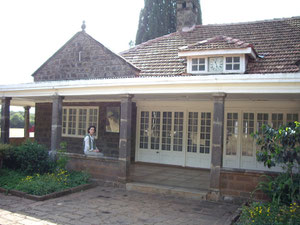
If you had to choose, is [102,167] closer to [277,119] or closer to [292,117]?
[277,119]

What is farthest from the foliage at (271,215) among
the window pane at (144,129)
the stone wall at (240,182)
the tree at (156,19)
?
the tree at (156,19)

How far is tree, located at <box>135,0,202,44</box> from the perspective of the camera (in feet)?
76.1

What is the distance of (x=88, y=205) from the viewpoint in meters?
6.98

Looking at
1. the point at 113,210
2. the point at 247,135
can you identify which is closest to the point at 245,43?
the point at 247,135

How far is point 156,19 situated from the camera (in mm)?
23297

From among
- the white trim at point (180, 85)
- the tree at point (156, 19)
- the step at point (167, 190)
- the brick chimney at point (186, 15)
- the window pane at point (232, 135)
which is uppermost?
the tree at point (156, 19)

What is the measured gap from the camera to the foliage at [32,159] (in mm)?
8953

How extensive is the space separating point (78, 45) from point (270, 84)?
7.51 m

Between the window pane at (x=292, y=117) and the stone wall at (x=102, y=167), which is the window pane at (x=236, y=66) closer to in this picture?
the window pane at (x=292, y=117)

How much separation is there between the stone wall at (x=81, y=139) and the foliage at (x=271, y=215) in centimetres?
742

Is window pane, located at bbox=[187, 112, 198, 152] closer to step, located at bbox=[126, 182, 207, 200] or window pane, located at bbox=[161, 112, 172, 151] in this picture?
window pane, located at bbox=[161, 112, 172, 151]

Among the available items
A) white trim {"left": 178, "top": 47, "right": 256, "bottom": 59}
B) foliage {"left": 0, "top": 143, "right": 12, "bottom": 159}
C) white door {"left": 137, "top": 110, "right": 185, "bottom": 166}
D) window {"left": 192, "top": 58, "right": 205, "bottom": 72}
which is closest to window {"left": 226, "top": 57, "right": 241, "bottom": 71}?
white trim {"left": 178, "top": 47, "right": 256, "bottom": 59}

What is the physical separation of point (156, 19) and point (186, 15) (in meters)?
9.29

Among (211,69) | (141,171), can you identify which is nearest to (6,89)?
(141,171)
